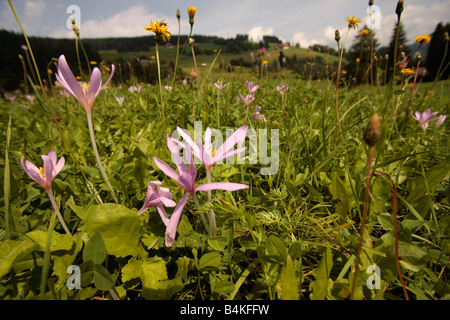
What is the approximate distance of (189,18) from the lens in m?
1.55

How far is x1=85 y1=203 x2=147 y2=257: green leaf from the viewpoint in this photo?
3.05 feet

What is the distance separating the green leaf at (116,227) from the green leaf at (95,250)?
92mm

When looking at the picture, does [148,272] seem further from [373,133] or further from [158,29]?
[158,29]

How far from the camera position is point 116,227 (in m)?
0.95

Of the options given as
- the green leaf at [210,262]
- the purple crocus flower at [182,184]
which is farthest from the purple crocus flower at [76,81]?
the green leaf at [210,262]

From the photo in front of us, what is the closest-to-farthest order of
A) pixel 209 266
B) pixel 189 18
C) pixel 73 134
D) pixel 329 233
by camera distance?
pixel 209 266, pixel 329 233, pixel 189 18, pixel 73 134

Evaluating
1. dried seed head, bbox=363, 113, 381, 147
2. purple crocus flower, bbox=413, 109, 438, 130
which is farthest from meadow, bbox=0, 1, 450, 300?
purple crocus flower, bbox=413, 109, 438, 130

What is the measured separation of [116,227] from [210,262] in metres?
0.43

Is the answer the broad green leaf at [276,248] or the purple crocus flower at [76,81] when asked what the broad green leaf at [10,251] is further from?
the broad green leaf at [276,248]

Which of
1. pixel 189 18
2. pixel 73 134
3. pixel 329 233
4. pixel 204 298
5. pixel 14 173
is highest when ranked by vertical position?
pixel 189 18

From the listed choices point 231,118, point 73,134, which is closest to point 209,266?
point 231,118

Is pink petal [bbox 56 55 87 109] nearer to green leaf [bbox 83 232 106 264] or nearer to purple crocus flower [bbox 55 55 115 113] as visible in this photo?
purple crocus flower [bbox 55 55 115 113]
